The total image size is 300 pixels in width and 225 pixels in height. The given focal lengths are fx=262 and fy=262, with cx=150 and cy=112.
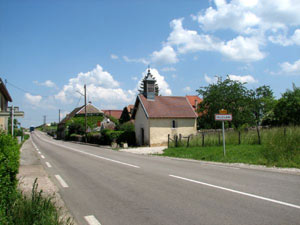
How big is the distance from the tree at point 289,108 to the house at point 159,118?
11.5 metres

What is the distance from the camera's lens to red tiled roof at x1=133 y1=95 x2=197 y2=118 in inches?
1264

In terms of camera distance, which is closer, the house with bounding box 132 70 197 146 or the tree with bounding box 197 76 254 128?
the house with bounding box 132 70 197 146

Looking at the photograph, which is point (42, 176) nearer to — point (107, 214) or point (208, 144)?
point (107, 214)

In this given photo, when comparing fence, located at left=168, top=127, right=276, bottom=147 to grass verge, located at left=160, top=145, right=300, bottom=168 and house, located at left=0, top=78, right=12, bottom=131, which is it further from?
house, located at left=0, top=78, right=12, bottom=131

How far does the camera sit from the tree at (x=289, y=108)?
107ft

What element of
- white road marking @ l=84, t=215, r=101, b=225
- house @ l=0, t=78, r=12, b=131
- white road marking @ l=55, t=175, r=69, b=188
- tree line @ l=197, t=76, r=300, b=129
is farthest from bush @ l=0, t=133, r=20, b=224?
tree line @ l=197, t=76, r=300, b=129

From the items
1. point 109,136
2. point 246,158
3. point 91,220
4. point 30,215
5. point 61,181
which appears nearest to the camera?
point 30,215

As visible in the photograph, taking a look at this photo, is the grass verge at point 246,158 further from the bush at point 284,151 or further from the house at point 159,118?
the house at point 159,118

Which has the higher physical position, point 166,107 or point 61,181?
point 166,107

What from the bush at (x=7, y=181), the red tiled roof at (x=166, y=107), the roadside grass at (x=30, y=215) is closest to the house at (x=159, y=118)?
the red tiled roof at (x=166, y=107)

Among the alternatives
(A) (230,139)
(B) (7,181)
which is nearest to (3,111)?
(B) (7,181)

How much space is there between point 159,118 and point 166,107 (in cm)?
269

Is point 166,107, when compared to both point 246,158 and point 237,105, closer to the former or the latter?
point 237,105

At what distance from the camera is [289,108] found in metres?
33.4
